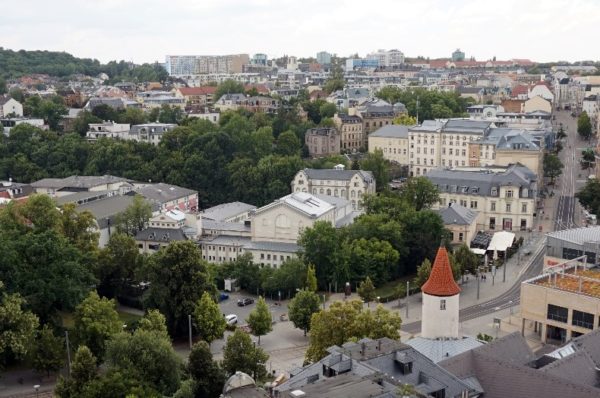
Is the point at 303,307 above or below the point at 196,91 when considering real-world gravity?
below

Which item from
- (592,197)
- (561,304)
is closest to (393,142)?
(592,197)

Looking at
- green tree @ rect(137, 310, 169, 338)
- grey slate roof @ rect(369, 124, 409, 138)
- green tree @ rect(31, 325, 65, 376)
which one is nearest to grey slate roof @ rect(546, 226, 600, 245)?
green tree @ rect(137, 310, 169, 338)

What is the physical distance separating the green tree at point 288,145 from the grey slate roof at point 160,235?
4465 centimetres

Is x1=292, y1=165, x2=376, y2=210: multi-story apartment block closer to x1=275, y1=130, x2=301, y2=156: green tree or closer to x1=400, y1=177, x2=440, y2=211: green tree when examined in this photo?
x1=400, y1=177, x2=440, y2=211: green tree

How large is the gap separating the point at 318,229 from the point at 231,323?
41.4 feet

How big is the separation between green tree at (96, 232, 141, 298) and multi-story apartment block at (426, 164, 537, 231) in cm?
3872

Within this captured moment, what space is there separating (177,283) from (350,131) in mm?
80997

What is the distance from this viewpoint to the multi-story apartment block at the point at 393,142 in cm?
11369

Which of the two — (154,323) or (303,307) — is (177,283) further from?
(303,307)

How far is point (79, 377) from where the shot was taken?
40.2 meters

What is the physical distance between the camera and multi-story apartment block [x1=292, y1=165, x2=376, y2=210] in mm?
89375

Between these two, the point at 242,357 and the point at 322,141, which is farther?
the point at 322,141

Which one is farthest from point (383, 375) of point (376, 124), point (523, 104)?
point (523, 104)

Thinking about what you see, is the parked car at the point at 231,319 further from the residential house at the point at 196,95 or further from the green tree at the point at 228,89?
the green tree at the point at 228,89
